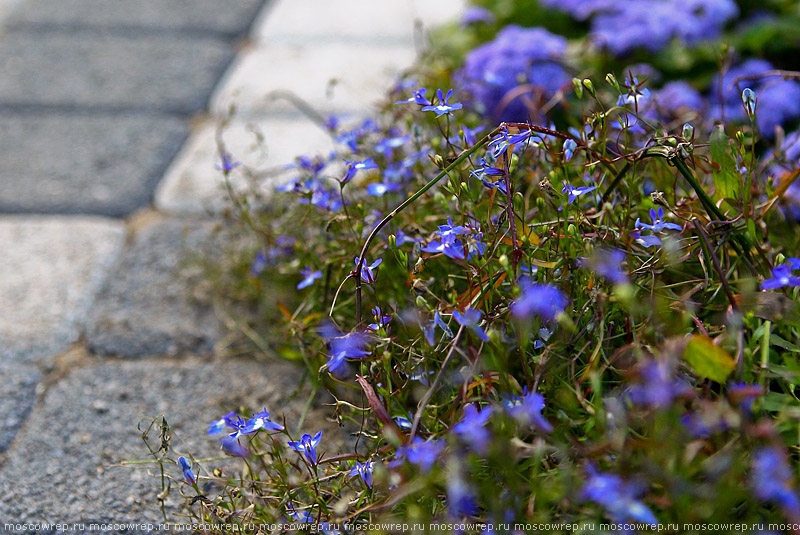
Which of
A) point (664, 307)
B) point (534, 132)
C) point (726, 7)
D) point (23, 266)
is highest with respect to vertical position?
point (726, 7)

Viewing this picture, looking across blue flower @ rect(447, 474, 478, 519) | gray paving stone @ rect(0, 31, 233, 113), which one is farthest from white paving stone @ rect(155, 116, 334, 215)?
blue flower @ rect(447, 474, 478, 519)

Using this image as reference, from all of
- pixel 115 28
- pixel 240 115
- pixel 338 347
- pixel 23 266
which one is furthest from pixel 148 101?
pixel 338 347

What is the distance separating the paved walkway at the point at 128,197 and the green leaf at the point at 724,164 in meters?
0.73

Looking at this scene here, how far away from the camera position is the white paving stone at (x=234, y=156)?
1.90 meters

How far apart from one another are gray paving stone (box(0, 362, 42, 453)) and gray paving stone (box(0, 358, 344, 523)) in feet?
0.07

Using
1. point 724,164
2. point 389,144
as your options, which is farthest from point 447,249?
point 724,164

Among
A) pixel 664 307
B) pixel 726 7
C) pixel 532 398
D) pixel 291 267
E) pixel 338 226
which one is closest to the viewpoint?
pixel 532 398

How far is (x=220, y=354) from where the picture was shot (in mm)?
1443

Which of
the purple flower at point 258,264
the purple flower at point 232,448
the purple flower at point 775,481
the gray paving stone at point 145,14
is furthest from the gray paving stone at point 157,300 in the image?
the gray paving stone at point 145,14

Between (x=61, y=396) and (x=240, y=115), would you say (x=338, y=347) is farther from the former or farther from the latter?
(x=240, y=115)

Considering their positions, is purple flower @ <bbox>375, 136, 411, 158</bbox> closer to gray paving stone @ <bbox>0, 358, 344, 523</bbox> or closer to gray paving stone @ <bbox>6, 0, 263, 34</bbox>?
gray paving stone @ <bbox>0, 358, 344, 523</bbox>

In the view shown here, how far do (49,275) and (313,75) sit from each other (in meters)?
1.17

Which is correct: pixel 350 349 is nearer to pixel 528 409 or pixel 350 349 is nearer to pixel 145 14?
pixel 528 409

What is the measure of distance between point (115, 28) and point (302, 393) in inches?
85.1
